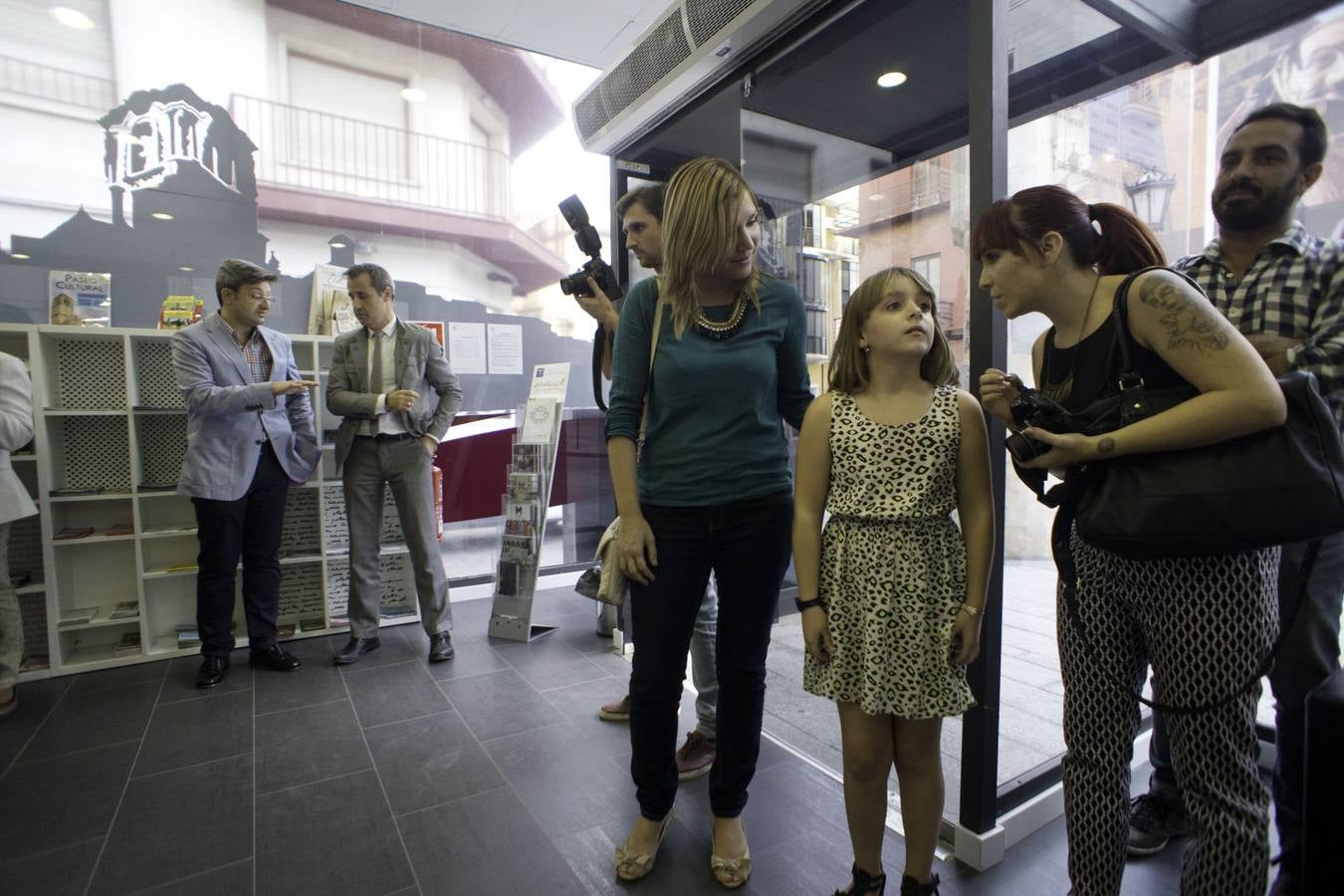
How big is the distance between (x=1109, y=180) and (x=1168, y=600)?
1.33 meters

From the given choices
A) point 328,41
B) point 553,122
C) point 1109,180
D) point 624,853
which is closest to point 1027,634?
point 1109,180

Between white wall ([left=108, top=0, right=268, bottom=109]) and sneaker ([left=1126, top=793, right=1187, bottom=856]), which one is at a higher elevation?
white wall ([left=108, top=0, right=268, bottom=109])

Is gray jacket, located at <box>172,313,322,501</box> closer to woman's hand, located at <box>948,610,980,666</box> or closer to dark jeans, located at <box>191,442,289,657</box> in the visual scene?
dark jeans, located at <box>191,442,289,657</box>

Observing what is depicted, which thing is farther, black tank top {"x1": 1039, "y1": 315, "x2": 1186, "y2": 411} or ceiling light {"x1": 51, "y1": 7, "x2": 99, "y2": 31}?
ceiling light {"x1": 51, "y1": 7, "x2": 99, "y2": 31}

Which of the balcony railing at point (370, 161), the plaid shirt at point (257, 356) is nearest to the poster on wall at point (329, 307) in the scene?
the balcony railing at point (370, 161)

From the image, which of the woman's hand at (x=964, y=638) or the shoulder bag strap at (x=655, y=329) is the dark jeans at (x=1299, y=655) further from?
the shoulder bag strap at (x=655, y=329)

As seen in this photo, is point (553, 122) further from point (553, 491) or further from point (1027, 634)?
point (1027, 634)

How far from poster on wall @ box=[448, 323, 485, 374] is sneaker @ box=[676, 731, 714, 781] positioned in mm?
2613

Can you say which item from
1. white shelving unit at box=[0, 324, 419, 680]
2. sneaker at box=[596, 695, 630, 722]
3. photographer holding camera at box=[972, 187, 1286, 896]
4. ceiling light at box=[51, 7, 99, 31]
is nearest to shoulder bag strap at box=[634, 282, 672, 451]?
photographer holding camera at box=[972, 187, 1286, 896]

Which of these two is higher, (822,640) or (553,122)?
(553,122)

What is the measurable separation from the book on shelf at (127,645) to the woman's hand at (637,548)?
2.90 meters

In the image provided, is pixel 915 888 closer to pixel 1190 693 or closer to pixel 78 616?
pixel 1190 693

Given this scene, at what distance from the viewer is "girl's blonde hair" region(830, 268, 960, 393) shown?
4.21ft

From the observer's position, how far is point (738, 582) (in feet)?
4.70
